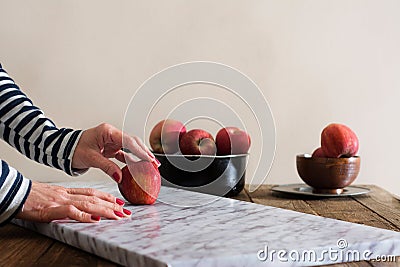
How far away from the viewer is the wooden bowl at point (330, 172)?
1.59 meters

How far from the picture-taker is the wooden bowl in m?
1.59

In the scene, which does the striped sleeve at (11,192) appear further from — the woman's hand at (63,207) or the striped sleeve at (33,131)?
the striped sleeve at (33,131)

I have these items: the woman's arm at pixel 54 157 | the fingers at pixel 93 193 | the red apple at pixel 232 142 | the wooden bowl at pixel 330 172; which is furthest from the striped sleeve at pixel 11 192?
the wooden bowl at pixel 330 172

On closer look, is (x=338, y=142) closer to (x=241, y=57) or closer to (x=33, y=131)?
(x=241, y=57)

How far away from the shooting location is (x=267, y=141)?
215 centimetres

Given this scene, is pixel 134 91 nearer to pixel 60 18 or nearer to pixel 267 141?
pixel 60 18

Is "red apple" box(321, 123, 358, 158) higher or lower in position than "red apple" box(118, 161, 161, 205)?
higher

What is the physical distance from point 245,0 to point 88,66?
22.4 inches

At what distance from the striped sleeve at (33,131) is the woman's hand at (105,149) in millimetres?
31

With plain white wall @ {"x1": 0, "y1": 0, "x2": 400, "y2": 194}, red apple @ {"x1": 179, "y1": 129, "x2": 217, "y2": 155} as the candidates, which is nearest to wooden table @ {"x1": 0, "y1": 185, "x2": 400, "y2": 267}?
red apple @ {"x1": 179, "y1": 129, "x2": 217, "y2": 155}

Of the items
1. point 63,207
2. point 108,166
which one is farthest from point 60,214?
point 108,166

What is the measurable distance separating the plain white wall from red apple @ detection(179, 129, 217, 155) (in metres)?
0.44

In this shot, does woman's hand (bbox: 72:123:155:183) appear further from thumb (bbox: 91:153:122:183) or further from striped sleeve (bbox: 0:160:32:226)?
striped sleeve (bbox: 0:160:32:226)

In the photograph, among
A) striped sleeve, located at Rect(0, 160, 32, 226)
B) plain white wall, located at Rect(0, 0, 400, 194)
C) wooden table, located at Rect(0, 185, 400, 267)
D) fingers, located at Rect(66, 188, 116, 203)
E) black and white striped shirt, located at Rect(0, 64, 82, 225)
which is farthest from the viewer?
plain white wall, located at Rect(0, 0, 400, 194)
